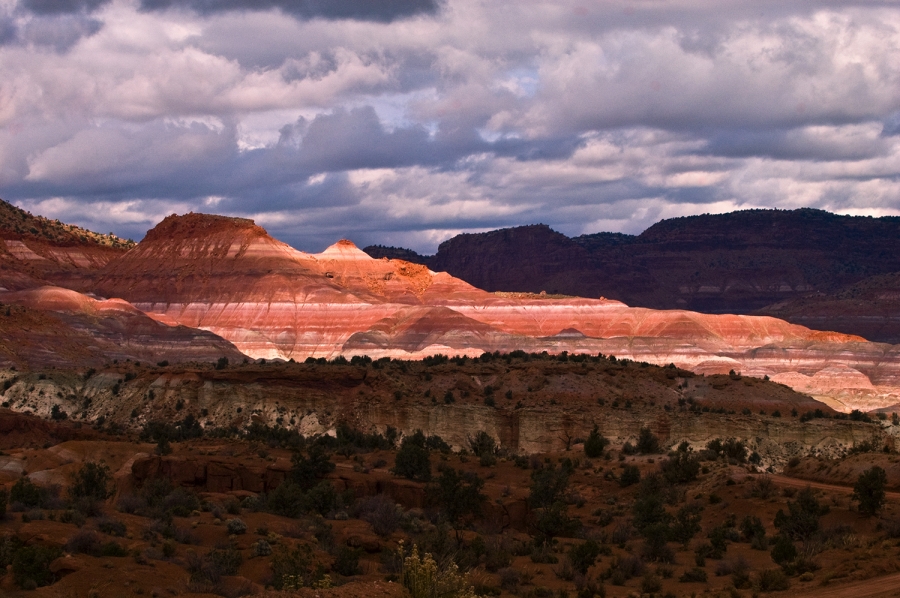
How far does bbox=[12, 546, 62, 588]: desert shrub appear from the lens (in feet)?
74.8

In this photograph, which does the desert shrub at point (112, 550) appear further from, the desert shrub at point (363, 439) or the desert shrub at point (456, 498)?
the desert shrub at point (363, 439)

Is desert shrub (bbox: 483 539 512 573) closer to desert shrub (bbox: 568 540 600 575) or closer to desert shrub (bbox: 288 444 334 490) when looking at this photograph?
desert shrub (bbox: 568 540 600 575)

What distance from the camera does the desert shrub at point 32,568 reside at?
2280cm

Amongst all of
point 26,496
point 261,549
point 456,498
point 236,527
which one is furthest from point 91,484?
point 261,549

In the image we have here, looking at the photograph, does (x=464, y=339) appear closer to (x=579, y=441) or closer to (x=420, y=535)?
(x=579, y=441)

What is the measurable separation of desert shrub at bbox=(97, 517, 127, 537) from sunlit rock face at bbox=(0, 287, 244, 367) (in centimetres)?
6404

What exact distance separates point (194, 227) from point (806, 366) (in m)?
82.1

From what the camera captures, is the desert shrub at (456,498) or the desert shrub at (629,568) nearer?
the desert shrub at (629,568)

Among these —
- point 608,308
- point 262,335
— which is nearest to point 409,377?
point 262,335

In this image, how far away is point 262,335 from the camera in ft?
488

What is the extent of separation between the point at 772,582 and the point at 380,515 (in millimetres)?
10158

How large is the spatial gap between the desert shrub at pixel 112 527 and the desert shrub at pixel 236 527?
8.54ft

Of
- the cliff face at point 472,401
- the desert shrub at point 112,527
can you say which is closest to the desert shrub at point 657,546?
the desert shrub at point 112,527

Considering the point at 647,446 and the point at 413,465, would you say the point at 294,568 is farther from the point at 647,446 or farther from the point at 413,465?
the point at 647,446
